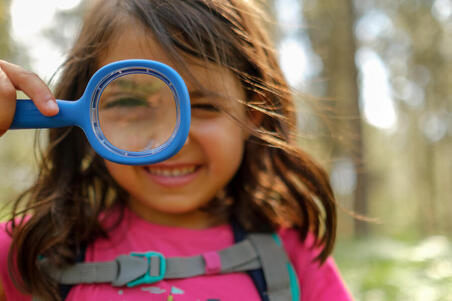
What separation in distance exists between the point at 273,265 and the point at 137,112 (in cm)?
91

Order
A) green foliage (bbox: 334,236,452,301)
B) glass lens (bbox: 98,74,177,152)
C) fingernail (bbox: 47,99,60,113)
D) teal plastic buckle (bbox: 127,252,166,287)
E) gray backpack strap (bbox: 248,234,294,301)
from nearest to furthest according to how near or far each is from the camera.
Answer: fingernail (bbox: 47,99,60,113) → glass lens (bbox: 98,74,177,152) → teal plastic buckle (bbox: 127,252,166,287) → gray backpack strap (bbox: 248,234,294,301) → green foliage (bbox: 334,236,452,301)

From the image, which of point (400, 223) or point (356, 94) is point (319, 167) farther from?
point (400, 223)

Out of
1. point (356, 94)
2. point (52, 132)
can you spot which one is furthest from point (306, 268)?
point (356, 94)

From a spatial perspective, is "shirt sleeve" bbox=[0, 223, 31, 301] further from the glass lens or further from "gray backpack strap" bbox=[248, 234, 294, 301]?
"gray backpack strap" bbox=[248, 234, 294, 301]

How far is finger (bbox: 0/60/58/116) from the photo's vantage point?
134cm

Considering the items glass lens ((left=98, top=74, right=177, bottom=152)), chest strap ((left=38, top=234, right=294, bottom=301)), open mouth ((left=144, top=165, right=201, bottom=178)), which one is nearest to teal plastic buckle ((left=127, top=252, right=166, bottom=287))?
chest strap ((left=38, top=234, right=294, bottom=301))

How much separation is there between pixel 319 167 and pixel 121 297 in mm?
1106

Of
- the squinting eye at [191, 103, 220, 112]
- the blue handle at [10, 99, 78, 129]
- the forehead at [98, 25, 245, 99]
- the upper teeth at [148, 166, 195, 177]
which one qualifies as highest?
the forehead at [98, 25, 245, 99]

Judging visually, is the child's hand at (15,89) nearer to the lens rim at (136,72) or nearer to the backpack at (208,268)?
the lens rim at (136,72)

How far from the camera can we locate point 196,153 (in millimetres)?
1863

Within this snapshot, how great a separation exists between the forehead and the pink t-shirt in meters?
0.74

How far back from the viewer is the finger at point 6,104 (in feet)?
4.42

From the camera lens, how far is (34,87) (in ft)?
4.62

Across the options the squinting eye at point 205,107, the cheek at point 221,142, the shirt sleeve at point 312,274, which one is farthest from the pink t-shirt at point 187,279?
the squinting eye at point 205,107
